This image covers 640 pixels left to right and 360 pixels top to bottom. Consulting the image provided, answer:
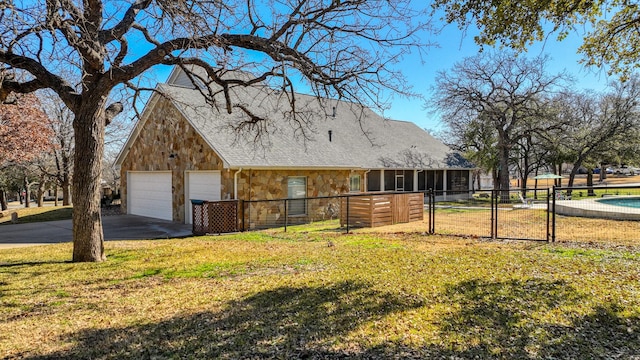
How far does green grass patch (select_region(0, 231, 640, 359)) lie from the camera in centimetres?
371

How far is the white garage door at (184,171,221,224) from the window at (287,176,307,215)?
2.72 metres

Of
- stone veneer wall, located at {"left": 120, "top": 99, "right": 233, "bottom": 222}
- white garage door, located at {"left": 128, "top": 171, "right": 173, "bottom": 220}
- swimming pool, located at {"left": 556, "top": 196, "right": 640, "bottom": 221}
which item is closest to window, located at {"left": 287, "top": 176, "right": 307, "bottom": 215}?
stone veneer wall, located at {"left": 120, "top": 99, "right": 233, "bottom": 222}

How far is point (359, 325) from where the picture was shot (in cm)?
419

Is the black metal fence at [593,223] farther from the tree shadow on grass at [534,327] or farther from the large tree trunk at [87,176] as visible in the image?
the large tree trunk at [87,176]

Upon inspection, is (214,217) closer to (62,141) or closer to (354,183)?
(354,183)

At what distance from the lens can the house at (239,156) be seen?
1355 cm

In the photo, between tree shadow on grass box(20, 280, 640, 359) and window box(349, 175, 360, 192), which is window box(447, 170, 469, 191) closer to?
window box(349, 175, 360, 192)

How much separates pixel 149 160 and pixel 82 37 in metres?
11.2

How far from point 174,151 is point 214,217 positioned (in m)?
4.61

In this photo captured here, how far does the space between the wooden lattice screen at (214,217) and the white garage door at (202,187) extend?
4.21ft

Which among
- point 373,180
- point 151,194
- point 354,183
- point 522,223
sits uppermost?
point 373,180

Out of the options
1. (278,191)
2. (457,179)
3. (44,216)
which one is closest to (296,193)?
(278,191)

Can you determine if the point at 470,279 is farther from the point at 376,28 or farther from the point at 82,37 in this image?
the point at 82,37

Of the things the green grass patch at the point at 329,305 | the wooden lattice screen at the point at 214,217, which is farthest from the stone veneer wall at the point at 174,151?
the green grass patch at the point at 329,305
